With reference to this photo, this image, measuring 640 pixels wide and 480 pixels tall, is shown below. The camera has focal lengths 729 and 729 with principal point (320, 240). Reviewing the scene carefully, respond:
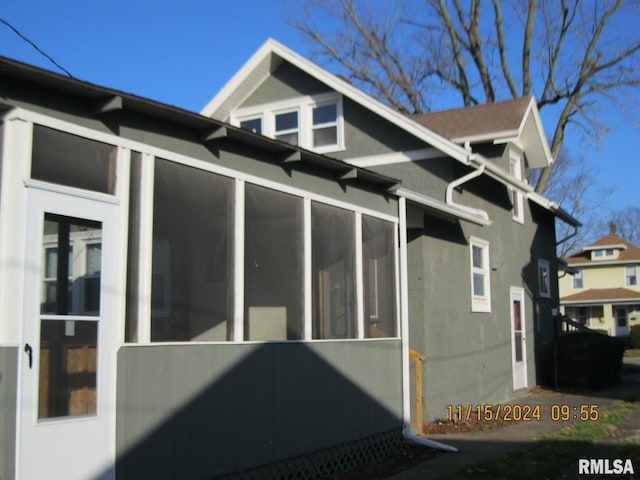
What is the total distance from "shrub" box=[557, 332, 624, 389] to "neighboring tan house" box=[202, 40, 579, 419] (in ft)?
2.09

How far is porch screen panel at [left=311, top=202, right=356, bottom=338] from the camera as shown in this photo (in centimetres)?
859

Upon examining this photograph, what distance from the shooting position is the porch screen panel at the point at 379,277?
9531mm

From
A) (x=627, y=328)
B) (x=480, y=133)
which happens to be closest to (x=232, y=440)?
(x=480, y=133)

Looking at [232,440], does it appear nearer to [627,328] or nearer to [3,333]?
[3,333]

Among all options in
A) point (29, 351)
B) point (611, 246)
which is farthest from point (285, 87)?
point (611, 246)

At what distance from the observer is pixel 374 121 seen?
14.9 metres

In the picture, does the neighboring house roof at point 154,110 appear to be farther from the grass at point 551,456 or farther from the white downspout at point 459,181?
the white downspout at point 459,181

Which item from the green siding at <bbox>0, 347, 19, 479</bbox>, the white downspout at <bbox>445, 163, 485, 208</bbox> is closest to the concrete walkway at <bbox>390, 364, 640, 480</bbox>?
the white downspout at <bbox>445, 163, 485, 208</bbox>

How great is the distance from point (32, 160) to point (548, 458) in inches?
272

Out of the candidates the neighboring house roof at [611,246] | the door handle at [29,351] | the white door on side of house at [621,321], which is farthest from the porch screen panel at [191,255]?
the neighboring house roof at [611,246]

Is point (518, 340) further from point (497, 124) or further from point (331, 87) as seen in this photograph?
point (331, 87)

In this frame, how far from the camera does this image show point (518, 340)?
1666 centimetres

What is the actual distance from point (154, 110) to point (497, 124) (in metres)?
10.8

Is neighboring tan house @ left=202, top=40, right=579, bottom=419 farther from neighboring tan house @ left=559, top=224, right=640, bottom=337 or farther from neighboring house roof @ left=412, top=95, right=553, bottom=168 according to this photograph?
neighboring tan house @ left=559, top=224, right=640, bottom=337
